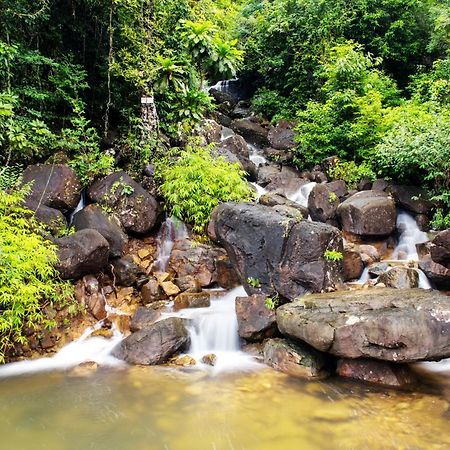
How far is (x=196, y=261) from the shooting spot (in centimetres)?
853

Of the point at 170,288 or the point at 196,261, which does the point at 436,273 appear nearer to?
the point at 196,261

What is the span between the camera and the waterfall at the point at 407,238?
9164 mm

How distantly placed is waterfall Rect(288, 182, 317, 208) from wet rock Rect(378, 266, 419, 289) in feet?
15.2

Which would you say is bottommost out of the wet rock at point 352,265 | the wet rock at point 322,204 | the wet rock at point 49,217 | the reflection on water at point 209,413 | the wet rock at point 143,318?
the reflection on water at point 209,413

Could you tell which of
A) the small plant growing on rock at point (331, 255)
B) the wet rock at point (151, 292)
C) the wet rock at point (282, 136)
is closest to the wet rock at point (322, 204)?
the small plant growing on rock at point (331, 255)

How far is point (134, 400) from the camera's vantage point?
17.5 feet

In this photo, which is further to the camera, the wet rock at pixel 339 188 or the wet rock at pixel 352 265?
the wet rock at pixel 339 188

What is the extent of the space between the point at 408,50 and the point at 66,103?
1328cm

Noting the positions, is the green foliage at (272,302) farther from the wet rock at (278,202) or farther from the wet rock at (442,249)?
the wet rock at (278,202)

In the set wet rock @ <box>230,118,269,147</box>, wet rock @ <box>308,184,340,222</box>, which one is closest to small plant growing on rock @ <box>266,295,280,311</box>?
wet rock @ <box>308,184,340,222</box>

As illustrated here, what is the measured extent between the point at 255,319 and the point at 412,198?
5692mm

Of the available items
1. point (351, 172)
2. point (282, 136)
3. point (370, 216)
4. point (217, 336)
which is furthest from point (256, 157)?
point (217, 336)

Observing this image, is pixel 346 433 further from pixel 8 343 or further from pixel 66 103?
pixel 66 103

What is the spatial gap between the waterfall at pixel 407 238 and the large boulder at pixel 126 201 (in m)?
5.78
